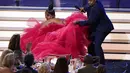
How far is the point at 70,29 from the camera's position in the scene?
796cm

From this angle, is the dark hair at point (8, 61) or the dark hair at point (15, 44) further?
the dark hair at point (15, 44)

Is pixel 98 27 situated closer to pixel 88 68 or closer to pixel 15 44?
pixel 15 44

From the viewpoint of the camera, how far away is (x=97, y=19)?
8086mm

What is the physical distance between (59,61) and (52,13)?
2.37 m

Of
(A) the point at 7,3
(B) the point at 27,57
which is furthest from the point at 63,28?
(A) the point at 7,3

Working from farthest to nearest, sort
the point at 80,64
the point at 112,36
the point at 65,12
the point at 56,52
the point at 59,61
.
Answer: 1. the point at 65,12
2. the point at 112,36
3. the point at 56,52
4. the point at 80,64
5. the point at 59,61

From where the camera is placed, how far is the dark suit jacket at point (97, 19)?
8.01 m

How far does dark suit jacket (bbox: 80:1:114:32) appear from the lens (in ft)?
26.3

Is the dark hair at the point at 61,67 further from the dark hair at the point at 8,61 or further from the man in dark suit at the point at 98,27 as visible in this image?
the man in dark suit at the point at 98,27

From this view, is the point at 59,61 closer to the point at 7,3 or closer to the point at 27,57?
the point at 27,57

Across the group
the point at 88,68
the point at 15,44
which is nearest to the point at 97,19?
the point at 15,44

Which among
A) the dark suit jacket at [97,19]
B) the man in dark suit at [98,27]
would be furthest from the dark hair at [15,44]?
the man in dark suit at [98,27]

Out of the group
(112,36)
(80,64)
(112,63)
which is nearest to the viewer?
(80,64)

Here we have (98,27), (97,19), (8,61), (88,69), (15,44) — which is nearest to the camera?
(8,61)
